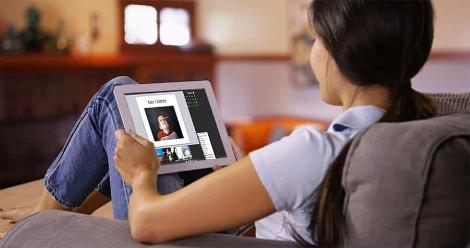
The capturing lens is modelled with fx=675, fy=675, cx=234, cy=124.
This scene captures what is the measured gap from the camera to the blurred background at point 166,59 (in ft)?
14.2

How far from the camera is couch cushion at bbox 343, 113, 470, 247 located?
958mm

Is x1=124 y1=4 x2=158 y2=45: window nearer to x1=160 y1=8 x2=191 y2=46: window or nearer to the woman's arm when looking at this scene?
x1=160 y1=8 x2=191 y2=46: window

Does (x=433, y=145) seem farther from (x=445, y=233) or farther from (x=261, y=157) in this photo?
(x=261, y=157)

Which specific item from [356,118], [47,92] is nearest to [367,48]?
[356,118]

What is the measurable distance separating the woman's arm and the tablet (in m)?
0.29

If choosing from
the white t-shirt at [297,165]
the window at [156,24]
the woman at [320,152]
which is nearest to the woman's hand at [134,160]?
the woman at [320,152]

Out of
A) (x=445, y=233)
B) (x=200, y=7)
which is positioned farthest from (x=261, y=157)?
(x=200, y=7)

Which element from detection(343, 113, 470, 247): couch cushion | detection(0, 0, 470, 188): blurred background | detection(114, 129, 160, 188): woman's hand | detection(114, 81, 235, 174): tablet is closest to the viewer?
detection(343, 113, 470, 247): couch cushion

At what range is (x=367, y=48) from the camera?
42.0 inches

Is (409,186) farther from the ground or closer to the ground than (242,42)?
farther from the ground

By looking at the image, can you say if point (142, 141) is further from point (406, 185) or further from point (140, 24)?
point (140, 24)

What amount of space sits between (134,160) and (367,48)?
45cm

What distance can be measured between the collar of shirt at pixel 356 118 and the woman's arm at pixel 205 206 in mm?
196

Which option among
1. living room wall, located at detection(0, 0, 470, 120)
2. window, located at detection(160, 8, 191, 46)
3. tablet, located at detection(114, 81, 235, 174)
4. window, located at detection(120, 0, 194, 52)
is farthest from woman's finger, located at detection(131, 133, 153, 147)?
window, located at detection(160, 8, 191, 46)
